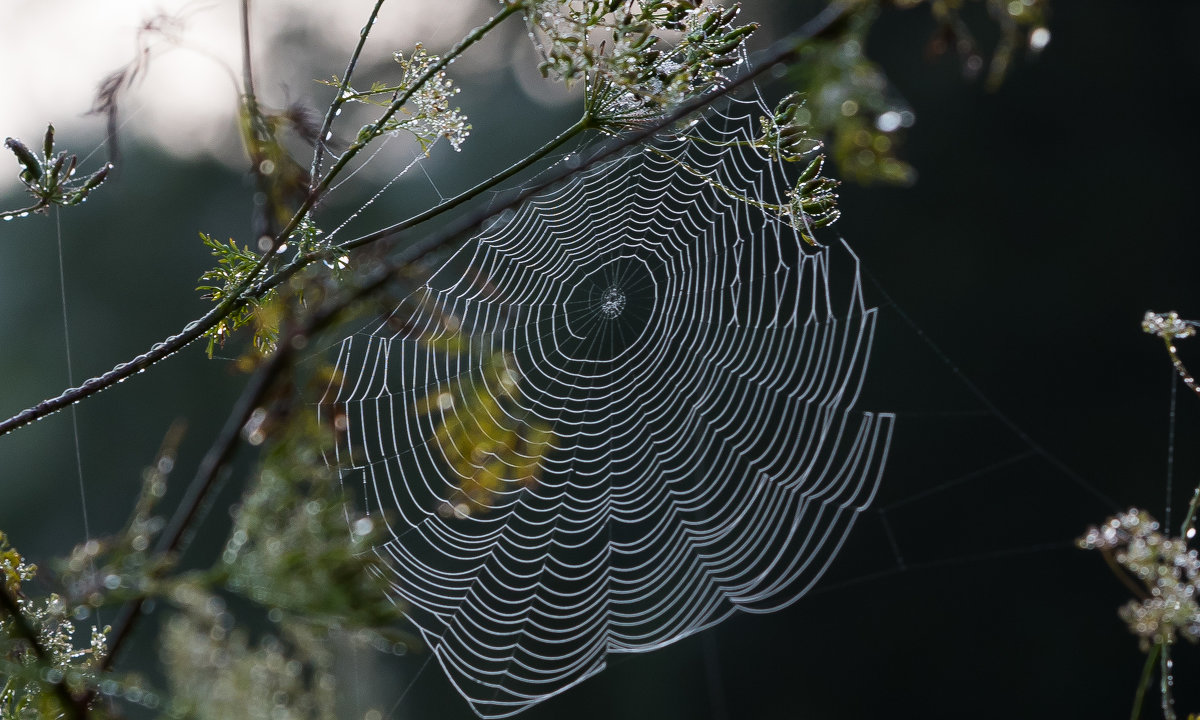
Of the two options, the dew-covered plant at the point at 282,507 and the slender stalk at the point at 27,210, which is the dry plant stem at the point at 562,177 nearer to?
the dew-covered plant at the point at 282,507

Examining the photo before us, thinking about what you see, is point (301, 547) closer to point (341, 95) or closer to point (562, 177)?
point (562, 177)

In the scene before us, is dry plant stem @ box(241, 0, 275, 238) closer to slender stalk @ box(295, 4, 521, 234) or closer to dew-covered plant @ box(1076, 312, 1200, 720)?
slender stalk @ box(295, 4, 521, 234)

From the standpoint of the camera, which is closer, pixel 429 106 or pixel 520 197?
pixel 520 197

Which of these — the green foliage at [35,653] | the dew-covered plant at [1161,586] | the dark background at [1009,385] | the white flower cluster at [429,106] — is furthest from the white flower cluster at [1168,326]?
the dark background at [1009,385]

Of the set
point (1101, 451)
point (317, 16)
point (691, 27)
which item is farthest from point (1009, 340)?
point (317, 16)

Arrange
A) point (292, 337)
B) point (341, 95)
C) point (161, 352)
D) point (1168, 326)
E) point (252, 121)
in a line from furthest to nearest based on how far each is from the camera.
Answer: point (341, 95) → point (1168, 326) → point (161, 352) → point (252, 121) → point (292, 337)

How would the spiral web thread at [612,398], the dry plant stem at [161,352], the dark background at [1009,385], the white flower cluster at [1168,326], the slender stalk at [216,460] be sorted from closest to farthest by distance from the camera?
the slender stalk at [216,460], the dry plant stem at [161,352], the white flower cluster at [1168,326], the spiral web thread at [612,398], the dark background at [1009,385]

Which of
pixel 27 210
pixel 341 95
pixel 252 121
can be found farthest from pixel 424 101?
pixel 252 121

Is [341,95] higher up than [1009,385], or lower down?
lower down
